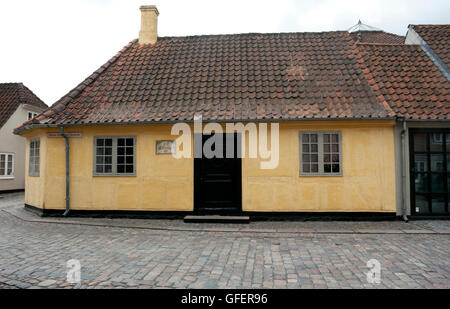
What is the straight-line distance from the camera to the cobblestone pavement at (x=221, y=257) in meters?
4.54

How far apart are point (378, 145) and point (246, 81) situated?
4.56 meters

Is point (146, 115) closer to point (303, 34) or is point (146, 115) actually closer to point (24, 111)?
point (303, 34)

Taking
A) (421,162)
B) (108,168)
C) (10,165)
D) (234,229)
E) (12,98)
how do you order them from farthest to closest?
(12,98), (10,165), (108,168), (421,162), (234,229)

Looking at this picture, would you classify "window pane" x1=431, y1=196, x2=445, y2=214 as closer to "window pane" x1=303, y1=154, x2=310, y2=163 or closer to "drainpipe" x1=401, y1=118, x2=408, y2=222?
"drainpipe" x1=401, y1=118, x2=408, y2=222

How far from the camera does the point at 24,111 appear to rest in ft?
70.3

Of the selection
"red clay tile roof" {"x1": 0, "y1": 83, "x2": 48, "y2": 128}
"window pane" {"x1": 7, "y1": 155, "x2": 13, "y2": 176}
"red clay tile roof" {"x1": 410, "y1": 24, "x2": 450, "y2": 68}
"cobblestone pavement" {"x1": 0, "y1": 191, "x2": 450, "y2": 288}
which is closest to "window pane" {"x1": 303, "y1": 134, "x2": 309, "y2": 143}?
"cobblestone pavement" {"x1": 0, "y1": 191, "x2": 450, "y2": 288}

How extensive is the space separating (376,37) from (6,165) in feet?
83.0

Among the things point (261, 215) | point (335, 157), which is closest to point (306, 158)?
point (335, 157)

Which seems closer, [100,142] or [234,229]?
[234,229]

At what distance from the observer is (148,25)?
43.5 feet

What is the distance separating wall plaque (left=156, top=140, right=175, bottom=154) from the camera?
374 inches

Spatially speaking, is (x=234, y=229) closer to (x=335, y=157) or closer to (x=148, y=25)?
(x=335, y=157)

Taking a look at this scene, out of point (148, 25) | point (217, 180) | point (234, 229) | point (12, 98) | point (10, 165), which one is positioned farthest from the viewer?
point (12, 98)

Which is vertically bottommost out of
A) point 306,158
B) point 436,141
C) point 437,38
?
point 306,158
